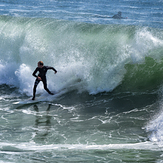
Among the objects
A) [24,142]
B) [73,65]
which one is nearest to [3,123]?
[24,142]

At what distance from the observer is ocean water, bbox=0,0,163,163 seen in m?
7.29

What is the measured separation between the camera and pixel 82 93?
12.4 meters

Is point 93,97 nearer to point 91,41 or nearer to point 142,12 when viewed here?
point 91,41

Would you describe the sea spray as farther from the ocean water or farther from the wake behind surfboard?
the wake behind surfboard

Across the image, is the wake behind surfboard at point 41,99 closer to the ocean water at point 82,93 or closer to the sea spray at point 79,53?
the ocean water at point 82,93

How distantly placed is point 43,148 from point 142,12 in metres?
21.6

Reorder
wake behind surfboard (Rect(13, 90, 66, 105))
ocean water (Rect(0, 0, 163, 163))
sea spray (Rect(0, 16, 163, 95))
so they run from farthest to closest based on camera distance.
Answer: sea spray (Rect(0, 16, 163, 95))
wake behind surfboard (Rect(13, 90, 66, 105))
ocean water (Rect(0, 0, 163, 163))

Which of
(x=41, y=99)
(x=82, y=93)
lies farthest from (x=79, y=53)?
(x=41, y=99)

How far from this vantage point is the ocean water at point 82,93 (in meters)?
7.29

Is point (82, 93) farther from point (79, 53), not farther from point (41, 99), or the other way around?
point (79, 53)

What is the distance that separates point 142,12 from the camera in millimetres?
27016

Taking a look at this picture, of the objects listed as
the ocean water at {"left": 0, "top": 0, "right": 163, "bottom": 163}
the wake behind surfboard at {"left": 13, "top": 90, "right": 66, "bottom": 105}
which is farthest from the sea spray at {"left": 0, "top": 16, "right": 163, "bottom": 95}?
the wake behind surfboard at {"left": 13, "top": 90, "right": 66, "bottom": 105}

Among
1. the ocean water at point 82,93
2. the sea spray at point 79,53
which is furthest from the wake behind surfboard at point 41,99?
the sea spray at point 79,53

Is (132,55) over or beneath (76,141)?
over
